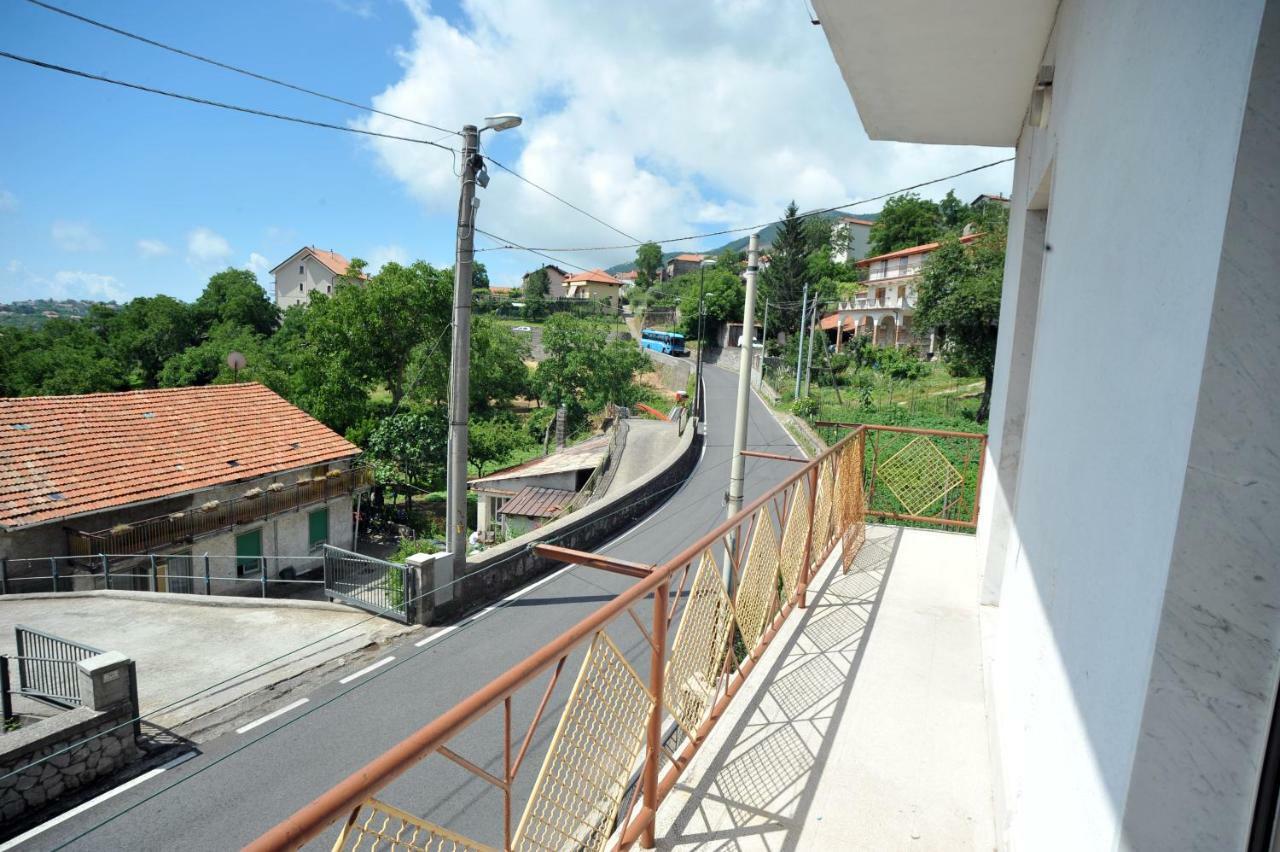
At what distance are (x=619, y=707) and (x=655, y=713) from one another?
0.67ft

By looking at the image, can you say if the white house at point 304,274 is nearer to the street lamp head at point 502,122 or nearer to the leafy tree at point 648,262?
the leafy tree at point 648,262

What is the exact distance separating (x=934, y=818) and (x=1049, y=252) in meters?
2.38

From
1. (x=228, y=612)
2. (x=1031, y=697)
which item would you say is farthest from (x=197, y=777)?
(x=1031, y=697)

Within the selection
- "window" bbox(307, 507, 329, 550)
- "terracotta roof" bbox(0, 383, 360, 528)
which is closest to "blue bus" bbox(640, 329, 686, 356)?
"terracotta roof" bbox(0, 383, 360, 528)

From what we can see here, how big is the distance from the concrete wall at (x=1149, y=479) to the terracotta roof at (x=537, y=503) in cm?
1597

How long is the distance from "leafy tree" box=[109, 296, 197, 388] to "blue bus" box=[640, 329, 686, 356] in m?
33.9

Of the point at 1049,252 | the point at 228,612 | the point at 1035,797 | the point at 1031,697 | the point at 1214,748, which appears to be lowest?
the point at 228,612

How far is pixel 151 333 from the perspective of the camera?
47469 millimetres

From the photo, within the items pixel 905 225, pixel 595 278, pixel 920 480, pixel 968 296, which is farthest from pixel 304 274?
pixel 920 480

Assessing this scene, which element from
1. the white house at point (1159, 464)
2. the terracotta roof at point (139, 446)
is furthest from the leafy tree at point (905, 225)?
the white house at point (1159, 464)

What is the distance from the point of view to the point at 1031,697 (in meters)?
2.15

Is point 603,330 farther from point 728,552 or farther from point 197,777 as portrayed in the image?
point 728,552

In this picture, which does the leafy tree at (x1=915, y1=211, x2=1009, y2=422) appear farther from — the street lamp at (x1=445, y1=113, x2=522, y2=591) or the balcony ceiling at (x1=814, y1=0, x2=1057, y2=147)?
the balcony ceiling at (x1=814, y1=0, x2=1057, y2=147)

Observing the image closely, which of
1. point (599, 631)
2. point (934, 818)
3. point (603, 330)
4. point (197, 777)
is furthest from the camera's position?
point (603, 330)
